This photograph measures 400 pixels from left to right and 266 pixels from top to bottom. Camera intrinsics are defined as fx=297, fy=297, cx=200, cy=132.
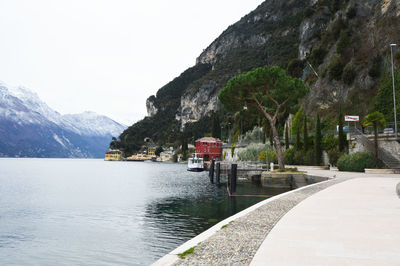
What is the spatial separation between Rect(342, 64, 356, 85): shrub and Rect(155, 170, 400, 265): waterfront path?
42.9 m

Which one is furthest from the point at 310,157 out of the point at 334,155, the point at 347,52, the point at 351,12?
the point at 351,12

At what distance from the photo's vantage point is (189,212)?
1786 centimetres

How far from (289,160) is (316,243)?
43.8m

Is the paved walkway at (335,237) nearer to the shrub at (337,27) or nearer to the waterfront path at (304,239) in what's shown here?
the waterfront path at (304,239)

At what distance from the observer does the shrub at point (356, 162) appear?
Result: 1205 inches

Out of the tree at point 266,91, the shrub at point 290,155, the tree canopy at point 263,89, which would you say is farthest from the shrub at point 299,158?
the tree canopy at point 263,89

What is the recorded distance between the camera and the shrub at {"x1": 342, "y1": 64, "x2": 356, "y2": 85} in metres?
47.8

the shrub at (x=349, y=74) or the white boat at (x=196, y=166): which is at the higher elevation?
the shrub at (x=349, y=74)

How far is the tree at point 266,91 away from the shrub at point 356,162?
7406 mm

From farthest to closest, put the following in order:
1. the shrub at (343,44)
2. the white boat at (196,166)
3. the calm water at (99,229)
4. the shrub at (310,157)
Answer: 1. the white boat at (196,166)
2. the shrub at (343,44)
3. the shrub at (310,157)
4. the calm water at (99,229)

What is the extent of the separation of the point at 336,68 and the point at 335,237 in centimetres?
5113

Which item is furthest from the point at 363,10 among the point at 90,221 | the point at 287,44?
the point at 287,44

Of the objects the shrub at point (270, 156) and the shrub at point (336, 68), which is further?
the shrub at point (336, 68)

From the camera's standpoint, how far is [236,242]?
6289 millimetres
